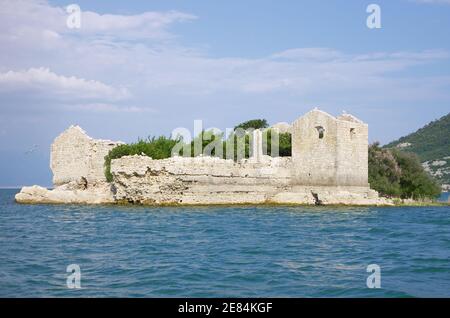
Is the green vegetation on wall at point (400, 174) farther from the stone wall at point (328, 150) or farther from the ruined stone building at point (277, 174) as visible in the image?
the stone wall at point (328, 150)

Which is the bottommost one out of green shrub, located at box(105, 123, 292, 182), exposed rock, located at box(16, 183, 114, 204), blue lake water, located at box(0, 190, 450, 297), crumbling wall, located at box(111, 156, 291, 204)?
blue lake water, located at box(0, 190, 450, 297)

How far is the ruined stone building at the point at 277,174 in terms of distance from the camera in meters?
25.8

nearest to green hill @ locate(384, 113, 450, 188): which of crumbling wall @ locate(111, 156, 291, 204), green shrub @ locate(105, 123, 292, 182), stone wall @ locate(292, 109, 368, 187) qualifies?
green shrub @ locate(105, 123, 292, 182)

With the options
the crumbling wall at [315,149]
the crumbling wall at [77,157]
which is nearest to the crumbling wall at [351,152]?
the crumbling wall at [315,149]

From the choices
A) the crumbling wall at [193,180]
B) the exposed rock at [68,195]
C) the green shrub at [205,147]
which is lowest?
the exposed rock at [68,195]

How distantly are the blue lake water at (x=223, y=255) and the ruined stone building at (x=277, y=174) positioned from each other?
15.3ft

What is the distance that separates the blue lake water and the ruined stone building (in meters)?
4.67

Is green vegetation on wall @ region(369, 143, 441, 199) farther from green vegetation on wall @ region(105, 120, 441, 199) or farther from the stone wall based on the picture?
the stone wall

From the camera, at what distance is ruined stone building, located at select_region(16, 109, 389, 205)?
25750mm

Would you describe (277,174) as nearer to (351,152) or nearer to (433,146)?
(351,152)

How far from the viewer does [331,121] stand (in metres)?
26.2

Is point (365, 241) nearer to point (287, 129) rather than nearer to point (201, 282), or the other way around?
point (201, 282)

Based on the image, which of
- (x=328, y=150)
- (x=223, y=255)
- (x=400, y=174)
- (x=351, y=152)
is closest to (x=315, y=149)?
(x=328, y=150)
